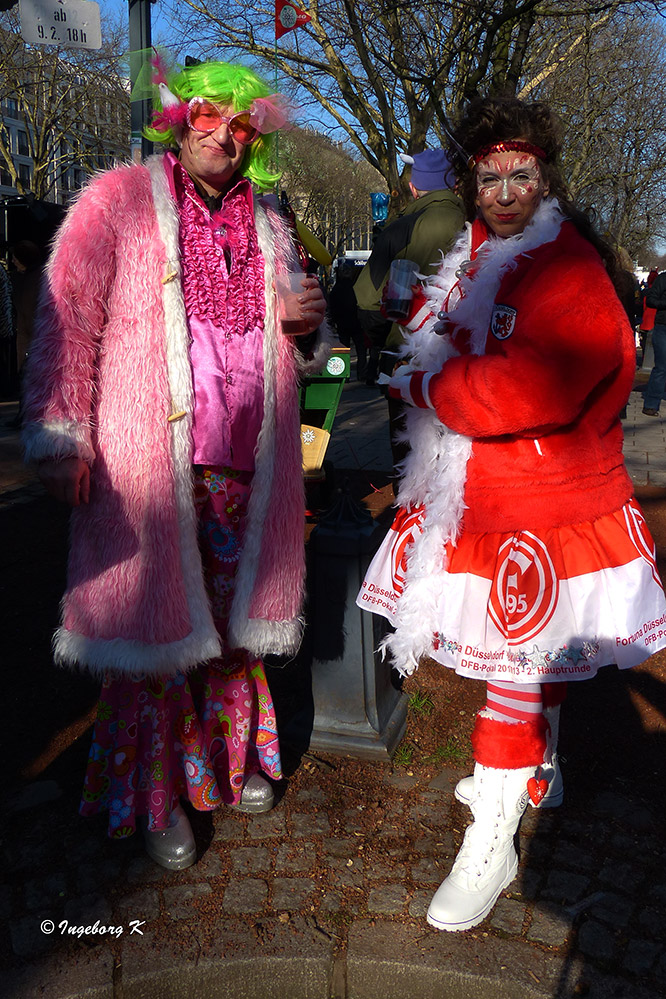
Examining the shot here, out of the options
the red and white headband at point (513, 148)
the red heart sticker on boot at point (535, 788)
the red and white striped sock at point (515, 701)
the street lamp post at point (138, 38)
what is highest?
the street lamp post at point (138, 38)

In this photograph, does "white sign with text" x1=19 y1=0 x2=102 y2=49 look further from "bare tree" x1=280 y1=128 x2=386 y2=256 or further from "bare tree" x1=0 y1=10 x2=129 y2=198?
"bare tree" x1=280 y1=128 x2=386 y2=256

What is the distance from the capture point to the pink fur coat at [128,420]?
6.72 ft

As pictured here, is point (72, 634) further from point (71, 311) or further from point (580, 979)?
point (580, 979)

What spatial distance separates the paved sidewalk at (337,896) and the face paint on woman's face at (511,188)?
A: 1701mm

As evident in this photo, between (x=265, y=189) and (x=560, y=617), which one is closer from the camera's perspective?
(x=560, y=617)

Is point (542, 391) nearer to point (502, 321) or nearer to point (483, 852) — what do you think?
point (502, 321)

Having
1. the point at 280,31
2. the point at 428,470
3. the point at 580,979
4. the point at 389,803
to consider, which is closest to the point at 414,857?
the point at 389,803

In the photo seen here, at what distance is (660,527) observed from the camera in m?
5.59

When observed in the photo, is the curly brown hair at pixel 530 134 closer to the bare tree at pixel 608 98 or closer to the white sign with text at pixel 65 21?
the white sign with text at pixel 65 21

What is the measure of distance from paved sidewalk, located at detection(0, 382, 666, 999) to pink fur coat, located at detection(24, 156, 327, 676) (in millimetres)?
621

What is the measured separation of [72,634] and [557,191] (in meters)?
1.64

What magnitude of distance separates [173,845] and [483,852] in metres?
0.84

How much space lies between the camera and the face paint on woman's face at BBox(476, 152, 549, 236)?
2.00 meters

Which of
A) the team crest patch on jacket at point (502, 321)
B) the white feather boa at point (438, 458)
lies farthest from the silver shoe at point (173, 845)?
the team crest patch on jacket at point (502, 321)
